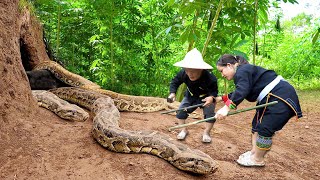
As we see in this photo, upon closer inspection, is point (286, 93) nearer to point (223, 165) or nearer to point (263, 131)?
point (263, 131)

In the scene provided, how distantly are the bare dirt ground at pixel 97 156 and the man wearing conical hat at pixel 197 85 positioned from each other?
456 mm

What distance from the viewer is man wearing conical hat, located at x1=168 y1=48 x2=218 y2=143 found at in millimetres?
5016

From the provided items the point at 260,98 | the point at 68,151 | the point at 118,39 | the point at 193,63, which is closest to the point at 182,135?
the point at 193,63

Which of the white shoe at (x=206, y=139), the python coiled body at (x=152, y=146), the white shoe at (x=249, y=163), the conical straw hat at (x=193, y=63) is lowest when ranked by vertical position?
the white shoe at (x=249, y=163)

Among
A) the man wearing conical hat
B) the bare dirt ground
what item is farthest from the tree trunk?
the man wearing conical hat

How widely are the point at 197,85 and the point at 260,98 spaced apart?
3.92ft

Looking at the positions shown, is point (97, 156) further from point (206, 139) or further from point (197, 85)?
point (197, 85)

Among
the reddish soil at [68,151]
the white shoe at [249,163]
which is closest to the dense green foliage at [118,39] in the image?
the reddish soil at [68,151]

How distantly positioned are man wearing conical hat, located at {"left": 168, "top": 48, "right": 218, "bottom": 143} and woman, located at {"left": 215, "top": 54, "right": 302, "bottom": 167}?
582mm

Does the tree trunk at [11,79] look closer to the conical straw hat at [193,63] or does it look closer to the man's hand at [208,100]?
the conical straw hat at [193,63]

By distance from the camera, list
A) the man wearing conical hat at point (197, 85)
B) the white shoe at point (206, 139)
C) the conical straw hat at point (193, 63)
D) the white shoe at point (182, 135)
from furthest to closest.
Result: 1. the white shoe at point (182, 135)
2. the white shoe at point (206, 139)
3. the man wearing conical hat at point (197, 85)
4. the conical straw hat at point (193, 63)

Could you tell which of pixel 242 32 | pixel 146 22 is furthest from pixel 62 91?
pixel 242 32

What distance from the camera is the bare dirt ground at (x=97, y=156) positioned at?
3.81m

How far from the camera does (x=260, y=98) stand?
447 centimetres
